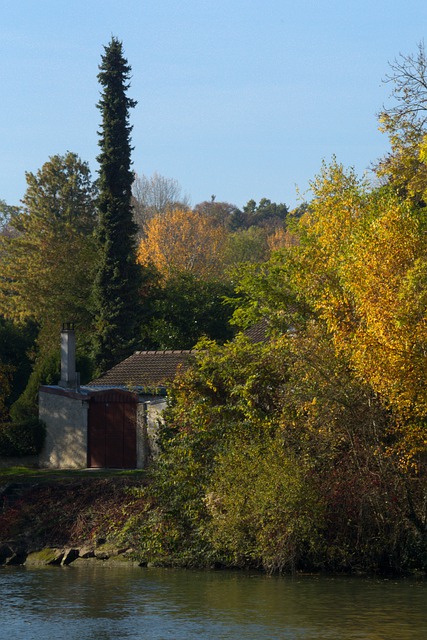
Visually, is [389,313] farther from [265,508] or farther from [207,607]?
[207,607]

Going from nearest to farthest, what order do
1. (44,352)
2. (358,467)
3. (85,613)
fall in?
(85,613), (358,467), (44,352)

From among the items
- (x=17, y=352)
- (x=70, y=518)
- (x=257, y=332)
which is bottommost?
(x=70, y=518)

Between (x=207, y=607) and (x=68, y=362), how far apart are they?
23865mm

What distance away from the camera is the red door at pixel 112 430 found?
137 ft

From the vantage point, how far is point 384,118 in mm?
33938

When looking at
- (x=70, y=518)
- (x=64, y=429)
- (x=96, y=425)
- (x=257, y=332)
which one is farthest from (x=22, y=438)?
(x=257, y=332)

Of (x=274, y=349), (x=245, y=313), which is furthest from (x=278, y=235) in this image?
(x=274, y=349)

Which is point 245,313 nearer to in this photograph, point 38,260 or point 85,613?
point 85,613

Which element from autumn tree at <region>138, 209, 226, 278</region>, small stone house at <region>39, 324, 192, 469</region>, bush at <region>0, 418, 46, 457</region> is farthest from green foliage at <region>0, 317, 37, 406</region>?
autumn tree at <region>138, 209, 226, 278</region>

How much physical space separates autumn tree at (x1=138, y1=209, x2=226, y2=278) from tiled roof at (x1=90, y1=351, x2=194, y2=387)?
32530 millimetres

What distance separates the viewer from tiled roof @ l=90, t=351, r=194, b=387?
4581 centimetres

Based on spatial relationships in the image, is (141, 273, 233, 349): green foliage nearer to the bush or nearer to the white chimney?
the white chimney

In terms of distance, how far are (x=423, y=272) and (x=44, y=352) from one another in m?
35.4

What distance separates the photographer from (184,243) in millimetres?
86812
